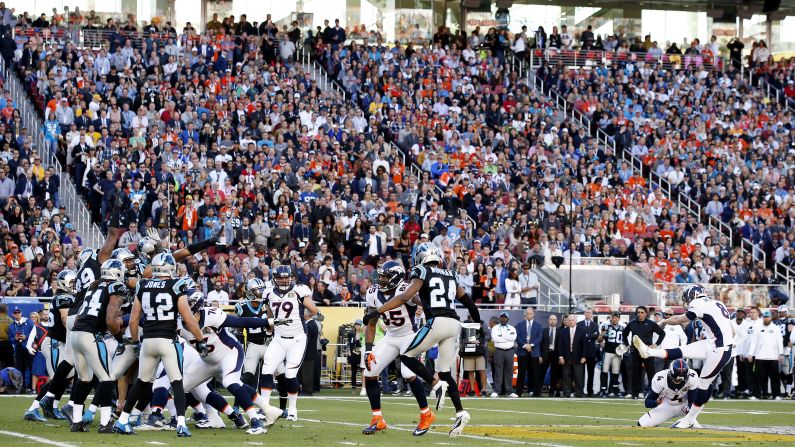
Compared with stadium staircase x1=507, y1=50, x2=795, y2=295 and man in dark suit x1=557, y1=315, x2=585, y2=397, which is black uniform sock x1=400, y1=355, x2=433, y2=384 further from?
stadium staircase x1=507, y1=50, x2=795, y2=295

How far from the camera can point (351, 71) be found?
35.5 metres

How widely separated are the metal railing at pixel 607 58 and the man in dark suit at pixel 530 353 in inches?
681

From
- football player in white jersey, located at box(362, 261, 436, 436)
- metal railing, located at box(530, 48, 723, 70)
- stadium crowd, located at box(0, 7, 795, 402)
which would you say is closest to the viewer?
football player in white jersey, located at box(362, 261, 436, 436)

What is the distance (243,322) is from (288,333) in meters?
1.94

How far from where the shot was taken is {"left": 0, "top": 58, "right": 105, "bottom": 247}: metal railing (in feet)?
87.6

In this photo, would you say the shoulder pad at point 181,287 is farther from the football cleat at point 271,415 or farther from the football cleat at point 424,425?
the football cleat at point 424,425

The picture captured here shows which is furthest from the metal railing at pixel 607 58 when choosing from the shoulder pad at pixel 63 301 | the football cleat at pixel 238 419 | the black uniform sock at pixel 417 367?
the football cleat at pixel 238 419

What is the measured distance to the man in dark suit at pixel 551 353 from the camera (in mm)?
24266

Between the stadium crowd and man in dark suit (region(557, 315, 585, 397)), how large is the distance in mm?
1852

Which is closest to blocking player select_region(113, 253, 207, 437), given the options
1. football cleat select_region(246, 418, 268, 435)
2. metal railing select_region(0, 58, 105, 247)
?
football cleat select_region(246, 418, 268, 435)

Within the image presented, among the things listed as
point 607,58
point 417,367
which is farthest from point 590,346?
point 607,58

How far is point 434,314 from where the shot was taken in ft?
46.4

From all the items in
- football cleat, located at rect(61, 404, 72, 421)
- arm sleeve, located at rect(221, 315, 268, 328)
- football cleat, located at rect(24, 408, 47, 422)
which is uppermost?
arm sleeve, located at rect(221, 315, 268, 328)

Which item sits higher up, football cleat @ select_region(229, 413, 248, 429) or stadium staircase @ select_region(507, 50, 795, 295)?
stadium staircase @ select_region(507, 50, 795, 295)
